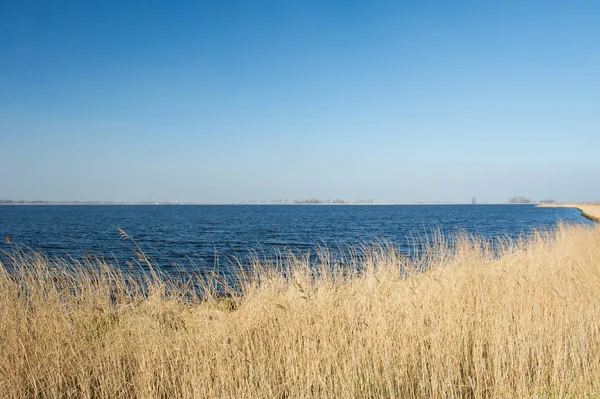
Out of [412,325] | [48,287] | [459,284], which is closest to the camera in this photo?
[412,325]

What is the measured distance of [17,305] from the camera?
653cm

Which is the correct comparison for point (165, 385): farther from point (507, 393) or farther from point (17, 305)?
point (507, 393)

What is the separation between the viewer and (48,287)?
748cm

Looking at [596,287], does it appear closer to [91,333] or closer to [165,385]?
[165,385]

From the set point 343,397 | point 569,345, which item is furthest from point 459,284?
point 343,397

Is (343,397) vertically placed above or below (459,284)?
below

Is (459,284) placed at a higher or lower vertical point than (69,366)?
higher

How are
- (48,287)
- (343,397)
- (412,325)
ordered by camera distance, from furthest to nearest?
1. (48,287)
2. (412,325)
3. (343,397)

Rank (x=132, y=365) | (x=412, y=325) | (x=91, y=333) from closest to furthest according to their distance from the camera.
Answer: (x=132, y=365) → (x=412, y=325) → (x=91, y=333)

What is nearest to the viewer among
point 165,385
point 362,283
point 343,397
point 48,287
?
point 343,397

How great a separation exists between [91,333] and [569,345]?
24.0 feet

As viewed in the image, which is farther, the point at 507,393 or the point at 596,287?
the point at 596,287

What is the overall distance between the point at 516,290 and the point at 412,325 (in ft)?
10.3

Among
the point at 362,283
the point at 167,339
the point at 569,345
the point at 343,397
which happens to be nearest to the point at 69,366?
the point at 167,339
